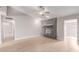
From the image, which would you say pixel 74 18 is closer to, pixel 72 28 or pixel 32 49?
pixel 72 28

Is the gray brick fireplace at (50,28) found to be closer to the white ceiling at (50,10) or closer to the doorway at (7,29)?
the white ceiling at (50,10)

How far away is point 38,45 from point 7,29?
1.49ft

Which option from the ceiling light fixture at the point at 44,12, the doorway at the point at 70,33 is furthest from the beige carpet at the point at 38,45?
the ceiling light fixture at the point at 44,12

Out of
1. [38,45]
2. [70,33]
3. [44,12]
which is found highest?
[44,12]

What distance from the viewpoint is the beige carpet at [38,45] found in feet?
4.81

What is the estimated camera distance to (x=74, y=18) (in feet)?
4.74

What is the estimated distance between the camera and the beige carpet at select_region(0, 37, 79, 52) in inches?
57.7

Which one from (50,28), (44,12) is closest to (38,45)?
(50,28)

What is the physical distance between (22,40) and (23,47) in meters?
0.09

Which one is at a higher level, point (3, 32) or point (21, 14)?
point (21, 14)

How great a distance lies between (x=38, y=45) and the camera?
4.89 ft

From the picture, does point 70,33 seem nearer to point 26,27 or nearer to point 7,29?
point 26,27
